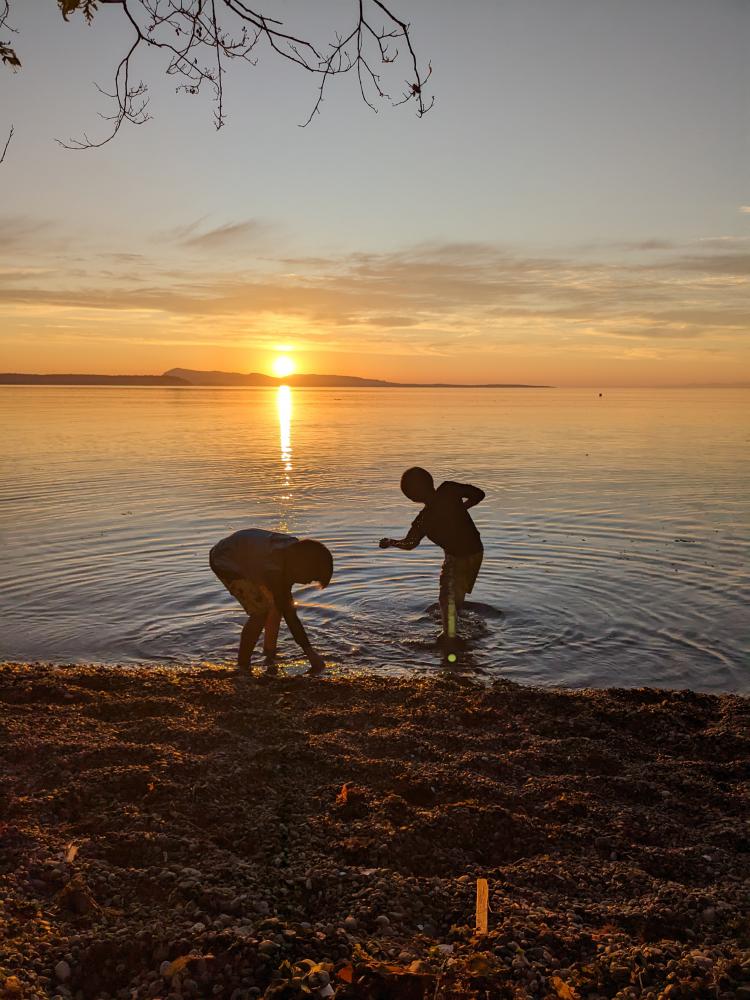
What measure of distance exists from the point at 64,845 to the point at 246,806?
1207 mm

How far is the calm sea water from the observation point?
10016 millimetres

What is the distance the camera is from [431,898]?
434 cm

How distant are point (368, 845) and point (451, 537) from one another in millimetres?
5712

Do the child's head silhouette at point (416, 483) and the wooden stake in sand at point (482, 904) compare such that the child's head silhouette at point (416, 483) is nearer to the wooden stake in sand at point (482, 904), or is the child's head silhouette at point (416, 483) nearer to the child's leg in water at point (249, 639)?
the child's leg in water at point (249, 639)

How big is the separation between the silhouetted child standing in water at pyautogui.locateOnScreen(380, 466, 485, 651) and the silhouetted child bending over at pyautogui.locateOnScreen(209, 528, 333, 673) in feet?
6.48

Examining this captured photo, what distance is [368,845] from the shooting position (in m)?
4.83

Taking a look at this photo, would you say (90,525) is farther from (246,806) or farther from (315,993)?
(315,993)

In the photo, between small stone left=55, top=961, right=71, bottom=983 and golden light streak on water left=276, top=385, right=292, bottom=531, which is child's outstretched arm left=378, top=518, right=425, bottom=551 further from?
golden light streak on water left=276, top=385, right=292, bottom=531

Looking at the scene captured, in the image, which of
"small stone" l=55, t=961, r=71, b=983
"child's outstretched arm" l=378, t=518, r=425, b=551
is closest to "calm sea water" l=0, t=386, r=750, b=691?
"child's outstretched arm" l=378, t=518, r=425, b=551

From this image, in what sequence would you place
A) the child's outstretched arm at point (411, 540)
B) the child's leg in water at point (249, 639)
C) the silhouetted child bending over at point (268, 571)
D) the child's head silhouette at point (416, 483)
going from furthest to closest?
the child's outstretched arm at point (411, 540) < the child's head silhouette at point (416, 483) < the child's leg in water at point (249, 639) < the silhouetted child bending over at point (268, 571)

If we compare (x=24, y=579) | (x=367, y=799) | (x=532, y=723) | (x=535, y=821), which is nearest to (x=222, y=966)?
(x=367, y=799)

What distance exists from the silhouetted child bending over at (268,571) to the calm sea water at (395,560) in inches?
46.9

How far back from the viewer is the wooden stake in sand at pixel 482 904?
4023mm

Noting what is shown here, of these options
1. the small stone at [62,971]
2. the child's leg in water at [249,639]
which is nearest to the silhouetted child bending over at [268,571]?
the child's leg in water at [249,639]
